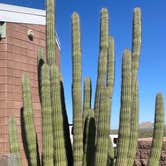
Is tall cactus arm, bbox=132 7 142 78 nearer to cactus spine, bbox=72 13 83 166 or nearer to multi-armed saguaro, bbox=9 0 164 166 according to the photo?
multi-armed saguaro, bbox=9 0 164 166

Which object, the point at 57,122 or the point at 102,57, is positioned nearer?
the point at 57,122

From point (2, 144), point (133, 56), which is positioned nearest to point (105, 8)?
point (133, 56)

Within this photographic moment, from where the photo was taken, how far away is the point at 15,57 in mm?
10078

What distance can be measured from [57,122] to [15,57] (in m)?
4.37

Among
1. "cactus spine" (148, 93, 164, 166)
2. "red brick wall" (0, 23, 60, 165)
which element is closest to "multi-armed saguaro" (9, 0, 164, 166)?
"cactus spine" (148, 93, 164, 166)

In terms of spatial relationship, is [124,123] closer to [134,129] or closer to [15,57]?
[134,129]

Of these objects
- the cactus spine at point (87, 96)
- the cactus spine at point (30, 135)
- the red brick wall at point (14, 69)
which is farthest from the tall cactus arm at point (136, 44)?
the red brick wall at point (14, 69)

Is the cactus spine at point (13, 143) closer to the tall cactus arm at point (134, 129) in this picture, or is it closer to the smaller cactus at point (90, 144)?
the smaller cactus at point (90, 144)

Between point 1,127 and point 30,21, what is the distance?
287 centimetres

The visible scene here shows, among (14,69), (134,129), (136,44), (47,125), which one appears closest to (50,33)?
(136,44)

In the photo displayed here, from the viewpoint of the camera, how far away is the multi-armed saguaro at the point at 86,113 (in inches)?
229

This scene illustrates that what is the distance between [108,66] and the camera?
6543mm

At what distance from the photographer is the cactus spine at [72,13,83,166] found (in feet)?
20.2

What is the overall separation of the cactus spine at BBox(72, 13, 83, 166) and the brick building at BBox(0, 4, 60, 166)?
140 inches
